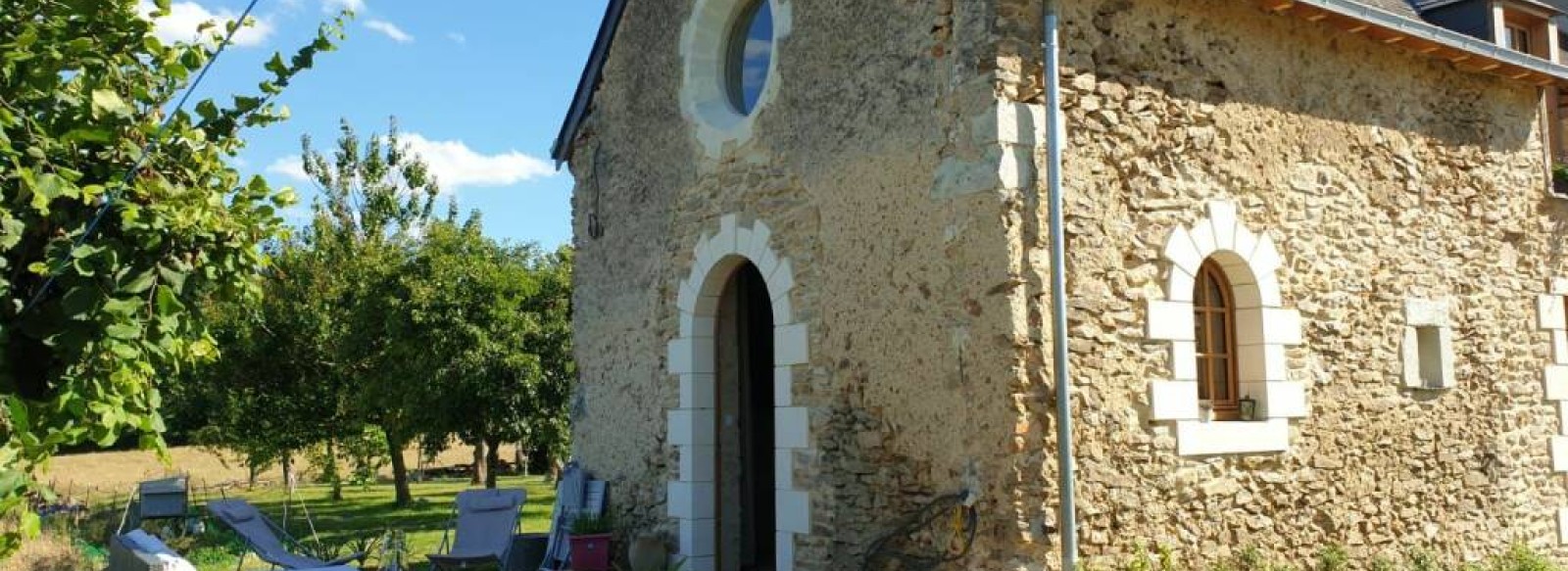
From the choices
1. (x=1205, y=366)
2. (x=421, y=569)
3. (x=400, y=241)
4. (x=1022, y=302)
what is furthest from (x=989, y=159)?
(x=400, y=241)

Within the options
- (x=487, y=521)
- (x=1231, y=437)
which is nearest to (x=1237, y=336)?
(x=1231, y=437)

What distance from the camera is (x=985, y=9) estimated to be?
6.55m

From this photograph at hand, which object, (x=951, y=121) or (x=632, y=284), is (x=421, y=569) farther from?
(x=951, y=121)

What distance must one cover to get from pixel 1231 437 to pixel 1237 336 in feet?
2.34

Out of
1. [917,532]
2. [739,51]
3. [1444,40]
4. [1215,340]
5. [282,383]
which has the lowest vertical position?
[917,532]

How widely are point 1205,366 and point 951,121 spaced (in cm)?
232

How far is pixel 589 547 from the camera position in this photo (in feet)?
29.1

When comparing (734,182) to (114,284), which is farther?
(734,182)

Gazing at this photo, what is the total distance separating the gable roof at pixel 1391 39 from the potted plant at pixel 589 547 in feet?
12.2

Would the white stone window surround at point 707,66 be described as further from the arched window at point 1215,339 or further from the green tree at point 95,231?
the green tree at point 95,231

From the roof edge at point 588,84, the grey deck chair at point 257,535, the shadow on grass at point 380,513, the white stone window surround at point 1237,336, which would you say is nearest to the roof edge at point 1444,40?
the white stone window surround at point 1237,336

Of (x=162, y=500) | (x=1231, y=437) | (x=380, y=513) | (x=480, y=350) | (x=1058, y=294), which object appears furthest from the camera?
(x=380, y=513)

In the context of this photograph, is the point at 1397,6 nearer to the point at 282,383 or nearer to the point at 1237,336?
the point at 1237,336

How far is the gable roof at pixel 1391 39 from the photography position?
758 centimetres
